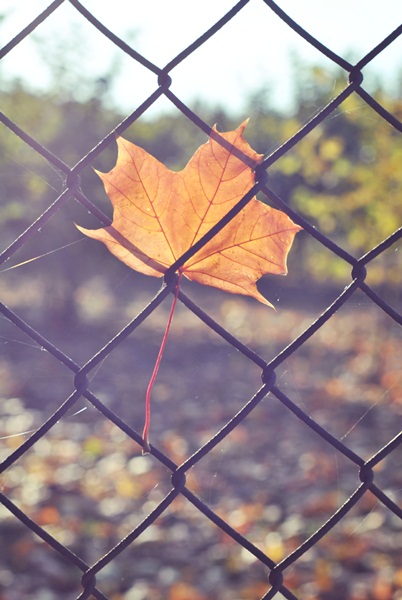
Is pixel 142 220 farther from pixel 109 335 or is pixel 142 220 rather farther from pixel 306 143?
pixel 109 335

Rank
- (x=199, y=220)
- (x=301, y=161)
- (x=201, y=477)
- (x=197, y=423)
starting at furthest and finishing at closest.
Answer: (x=301, y=161), (x=197, y=423), (x=201, y=477), (x=199, y=220)

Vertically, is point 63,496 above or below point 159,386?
below

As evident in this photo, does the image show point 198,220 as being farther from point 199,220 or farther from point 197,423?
point 197,423

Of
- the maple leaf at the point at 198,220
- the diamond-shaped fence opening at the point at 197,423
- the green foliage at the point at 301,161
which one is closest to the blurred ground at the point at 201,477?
the diamond-shaped fence opening at the point at 197,423

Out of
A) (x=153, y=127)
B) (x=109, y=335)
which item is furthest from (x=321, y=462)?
(x=153, y=127)

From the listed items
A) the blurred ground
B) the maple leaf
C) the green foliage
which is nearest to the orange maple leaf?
the maple leaf

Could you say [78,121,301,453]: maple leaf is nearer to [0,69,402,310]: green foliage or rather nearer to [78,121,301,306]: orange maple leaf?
[78,121,301,306]: orange maple leaf

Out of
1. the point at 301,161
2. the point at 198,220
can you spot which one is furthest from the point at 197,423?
the point at 198,220

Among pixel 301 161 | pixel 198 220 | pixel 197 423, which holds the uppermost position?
pixel 301 161

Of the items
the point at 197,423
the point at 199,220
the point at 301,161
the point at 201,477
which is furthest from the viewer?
the point at 301,161
